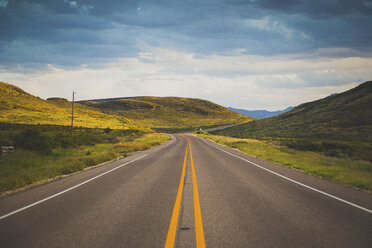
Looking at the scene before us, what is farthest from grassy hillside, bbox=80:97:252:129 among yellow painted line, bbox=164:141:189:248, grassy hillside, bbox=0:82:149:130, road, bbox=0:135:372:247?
yellow painted line, bbox=164:141:189:248

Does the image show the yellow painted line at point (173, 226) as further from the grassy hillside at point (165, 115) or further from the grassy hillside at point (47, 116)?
the grassy hillside at point (165, 115)

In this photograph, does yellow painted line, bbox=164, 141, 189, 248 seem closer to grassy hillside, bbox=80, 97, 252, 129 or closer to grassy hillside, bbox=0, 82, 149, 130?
grassy hillside, bbox=0, 82, 149, 130

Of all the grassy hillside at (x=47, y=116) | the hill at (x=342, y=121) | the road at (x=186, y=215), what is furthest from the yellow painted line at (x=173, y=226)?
the grassy hillside at (x=47, y=116)

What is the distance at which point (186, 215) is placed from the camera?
454 centimetres

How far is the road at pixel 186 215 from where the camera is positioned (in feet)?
11.5

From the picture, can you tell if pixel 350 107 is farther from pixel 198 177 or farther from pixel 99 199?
pixel 99 199

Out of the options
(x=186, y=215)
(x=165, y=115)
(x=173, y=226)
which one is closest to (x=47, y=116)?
(x=186, y=215)

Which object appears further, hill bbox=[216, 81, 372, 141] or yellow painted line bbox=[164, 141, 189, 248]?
hill bbox=[216, 81, 372, 141]

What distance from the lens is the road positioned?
138 inches

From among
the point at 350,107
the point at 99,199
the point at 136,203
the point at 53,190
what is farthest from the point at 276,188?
the point at 350,107

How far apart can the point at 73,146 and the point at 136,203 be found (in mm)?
21910

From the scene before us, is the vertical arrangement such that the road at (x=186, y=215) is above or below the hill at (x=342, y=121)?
below

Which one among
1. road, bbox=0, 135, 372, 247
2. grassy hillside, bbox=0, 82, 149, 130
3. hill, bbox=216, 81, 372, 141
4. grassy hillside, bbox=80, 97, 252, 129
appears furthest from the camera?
grassy hillside, bbox=80, 97, 252, 129

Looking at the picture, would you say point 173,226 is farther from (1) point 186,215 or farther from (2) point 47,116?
(2) point 47,116
